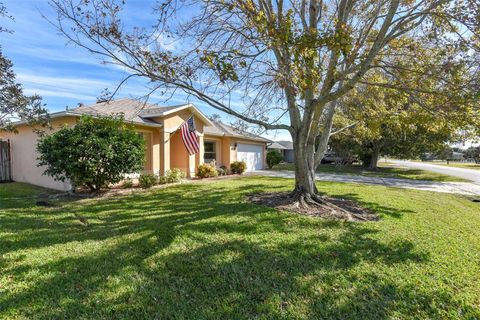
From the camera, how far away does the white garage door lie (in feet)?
77.5

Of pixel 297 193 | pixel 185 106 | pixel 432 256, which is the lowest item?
pixel 432 256

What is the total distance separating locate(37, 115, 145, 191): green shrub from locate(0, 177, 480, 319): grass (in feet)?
7.89

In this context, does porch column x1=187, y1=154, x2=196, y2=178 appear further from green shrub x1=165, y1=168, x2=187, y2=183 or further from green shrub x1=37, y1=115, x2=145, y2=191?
green shrub x1=37, y1=115, x2=145, y2=191

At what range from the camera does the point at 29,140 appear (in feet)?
43.8

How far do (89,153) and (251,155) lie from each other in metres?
17.1

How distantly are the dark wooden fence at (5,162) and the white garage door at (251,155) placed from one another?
50.0ft

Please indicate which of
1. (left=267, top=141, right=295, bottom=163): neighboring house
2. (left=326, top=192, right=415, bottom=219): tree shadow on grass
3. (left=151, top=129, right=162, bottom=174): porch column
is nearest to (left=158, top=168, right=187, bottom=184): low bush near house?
(left=151, top=129, right=162, bottom=174): porch column

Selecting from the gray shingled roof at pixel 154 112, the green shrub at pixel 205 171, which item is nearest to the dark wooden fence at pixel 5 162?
the gray shingled roof at pixel 154 112

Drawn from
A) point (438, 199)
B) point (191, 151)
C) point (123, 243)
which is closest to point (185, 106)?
point (191, 151)

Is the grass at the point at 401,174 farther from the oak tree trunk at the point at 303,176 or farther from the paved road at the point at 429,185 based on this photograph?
the oak tree trunk at the point at 303,176

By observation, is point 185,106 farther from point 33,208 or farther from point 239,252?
point 239,252

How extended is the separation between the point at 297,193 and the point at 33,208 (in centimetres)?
836

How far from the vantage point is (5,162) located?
14734 mm

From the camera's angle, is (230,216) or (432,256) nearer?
(432,256)
